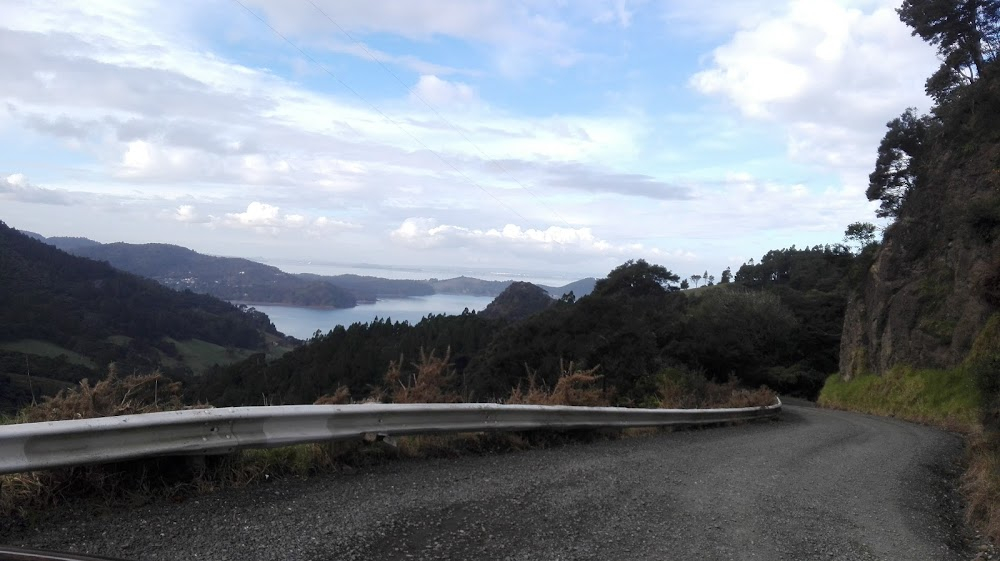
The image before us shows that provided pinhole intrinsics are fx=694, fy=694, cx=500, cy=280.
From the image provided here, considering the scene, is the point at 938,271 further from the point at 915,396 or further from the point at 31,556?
the point at 31,556

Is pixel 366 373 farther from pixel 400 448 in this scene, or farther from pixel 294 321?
pixel 400 448

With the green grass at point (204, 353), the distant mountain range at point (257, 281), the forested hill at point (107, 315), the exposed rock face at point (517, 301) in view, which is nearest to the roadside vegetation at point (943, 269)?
the distant mountain range at point (257, 281)

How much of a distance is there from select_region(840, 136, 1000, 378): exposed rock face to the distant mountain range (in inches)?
1668

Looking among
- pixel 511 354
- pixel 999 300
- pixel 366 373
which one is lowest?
pixel 366 373

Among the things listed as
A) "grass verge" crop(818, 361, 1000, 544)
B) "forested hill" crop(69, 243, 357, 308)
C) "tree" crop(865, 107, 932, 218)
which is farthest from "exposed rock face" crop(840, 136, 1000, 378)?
"forested hill" crop(69, 243, 357, 308)

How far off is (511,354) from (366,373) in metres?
22.7

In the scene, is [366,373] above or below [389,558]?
below

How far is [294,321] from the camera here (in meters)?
82.3

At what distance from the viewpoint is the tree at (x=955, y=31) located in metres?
36.0

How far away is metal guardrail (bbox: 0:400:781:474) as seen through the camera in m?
3.89

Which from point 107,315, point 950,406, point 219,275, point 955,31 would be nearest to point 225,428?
point 950,406

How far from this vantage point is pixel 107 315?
259 feet

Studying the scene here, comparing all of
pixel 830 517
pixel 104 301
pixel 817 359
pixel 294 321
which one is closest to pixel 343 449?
pixel 830 517

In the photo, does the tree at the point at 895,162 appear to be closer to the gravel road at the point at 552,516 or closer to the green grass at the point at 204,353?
the gravel road at the point at 552,516
